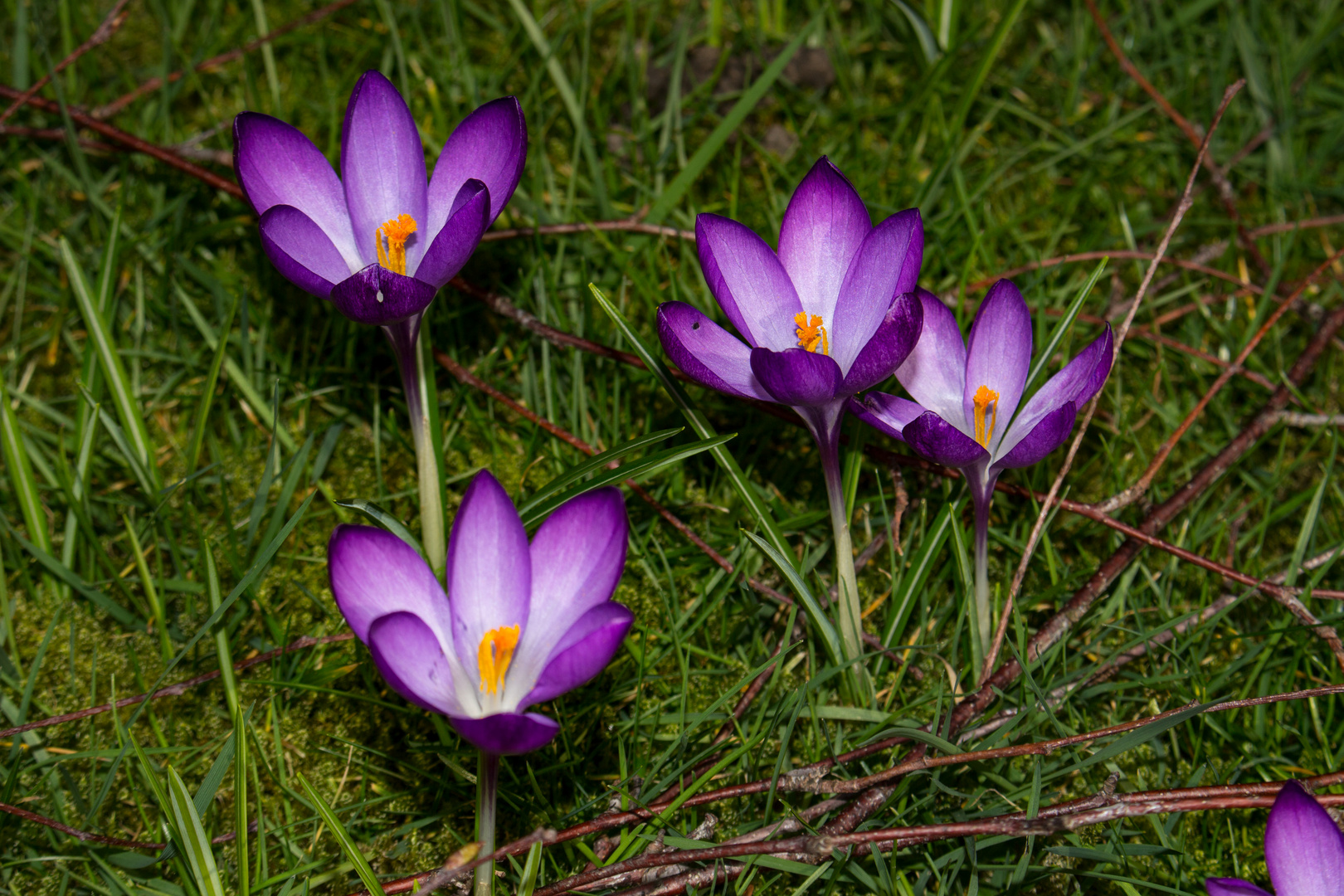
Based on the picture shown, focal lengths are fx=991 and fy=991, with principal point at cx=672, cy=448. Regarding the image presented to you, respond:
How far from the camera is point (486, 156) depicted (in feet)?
6.12

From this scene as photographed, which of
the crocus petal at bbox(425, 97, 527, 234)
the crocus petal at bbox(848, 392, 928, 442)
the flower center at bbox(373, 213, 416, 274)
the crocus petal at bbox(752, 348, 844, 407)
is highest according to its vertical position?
the crocus petal at bbox(425, 97, 527, 234)

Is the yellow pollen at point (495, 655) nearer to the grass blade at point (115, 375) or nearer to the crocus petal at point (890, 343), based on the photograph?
the crocus petal at point (890, 343)

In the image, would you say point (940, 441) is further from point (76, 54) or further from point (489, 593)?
point (76, 54)

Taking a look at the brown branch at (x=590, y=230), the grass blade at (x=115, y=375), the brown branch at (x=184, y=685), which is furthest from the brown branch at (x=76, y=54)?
the brown branch at (x=184, y=685)

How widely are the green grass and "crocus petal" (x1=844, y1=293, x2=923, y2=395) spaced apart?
420 mm

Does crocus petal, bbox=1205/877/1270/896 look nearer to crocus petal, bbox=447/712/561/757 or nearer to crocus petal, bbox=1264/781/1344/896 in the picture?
crocus petal, bbox=1264/781/1344/896

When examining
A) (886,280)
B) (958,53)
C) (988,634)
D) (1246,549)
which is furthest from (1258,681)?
(958,53)

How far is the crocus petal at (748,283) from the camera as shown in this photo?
5.80 ft

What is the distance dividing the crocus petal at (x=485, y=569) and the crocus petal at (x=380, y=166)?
0.60m

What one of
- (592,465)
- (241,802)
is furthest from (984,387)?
(241,802)

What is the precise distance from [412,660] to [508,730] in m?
0.20

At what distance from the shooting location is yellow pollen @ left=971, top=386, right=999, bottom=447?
5.76 feet

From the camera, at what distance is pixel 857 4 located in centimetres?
303

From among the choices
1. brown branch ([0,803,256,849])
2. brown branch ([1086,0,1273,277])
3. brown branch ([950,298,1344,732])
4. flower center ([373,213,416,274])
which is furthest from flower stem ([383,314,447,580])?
brown branch ([1086,0,1273,277])
